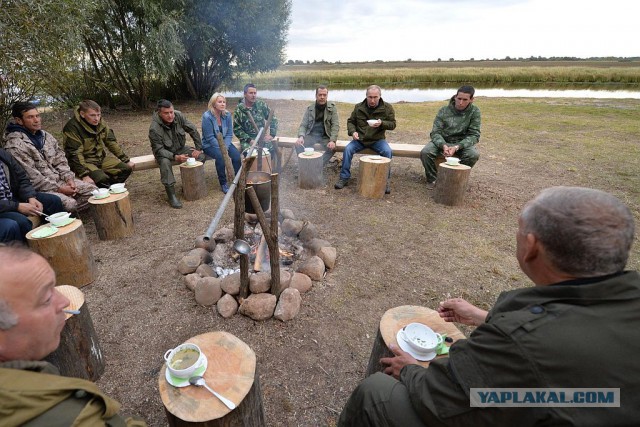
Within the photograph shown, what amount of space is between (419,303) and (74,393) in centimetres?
289

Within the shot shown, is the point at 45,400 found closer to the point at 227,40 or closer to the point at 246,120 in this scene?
the point at 246,120

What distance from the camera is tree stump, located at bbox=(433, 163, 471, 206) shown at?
5.16 m

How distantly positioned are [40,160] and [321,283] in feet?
13.1

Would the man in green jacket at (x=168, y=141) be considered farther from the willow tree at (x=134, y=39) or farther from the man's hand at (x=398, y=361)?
the willow tree at (x=134, y=39)

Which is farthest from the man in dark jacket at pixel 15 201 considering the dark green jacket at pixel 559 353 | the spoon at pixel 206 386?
the dark green jacket at pixel 559 353

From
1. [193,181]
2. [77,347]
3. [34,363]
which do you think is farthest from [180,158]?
[34,363]

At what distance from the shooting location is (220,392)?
64.1 inches


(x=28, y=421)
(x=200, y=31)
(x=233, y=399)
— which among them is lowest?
(x=233, y=399)

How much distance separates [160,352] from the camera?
266 cm

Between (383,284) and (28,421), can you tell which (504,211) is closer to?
(383,284)

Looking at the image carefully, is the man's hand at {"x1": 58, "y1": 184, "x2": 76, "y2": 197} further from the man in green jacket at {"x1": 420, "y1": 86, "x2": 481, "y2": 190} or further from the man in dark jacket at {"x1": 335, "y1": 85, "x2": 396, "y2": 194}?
the man in green jacket at {"x1": 420, "y1": 86, "x2": 481, "y2": 190}

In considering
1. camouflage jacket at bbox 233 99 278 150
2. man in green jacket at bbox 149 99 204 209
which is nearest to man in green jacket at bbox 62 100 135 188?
man in green jacket at bbox 149 99 204 209

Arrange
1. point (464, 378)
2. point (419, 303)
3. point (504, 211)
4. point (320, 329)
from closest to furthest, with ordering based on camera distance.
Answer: point (464, 378)
point (320, 329)
point (419, 303)
point (504, 211)

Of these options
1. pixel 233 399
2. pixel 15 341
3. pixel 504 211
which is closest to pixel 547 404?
pixel 233 399
